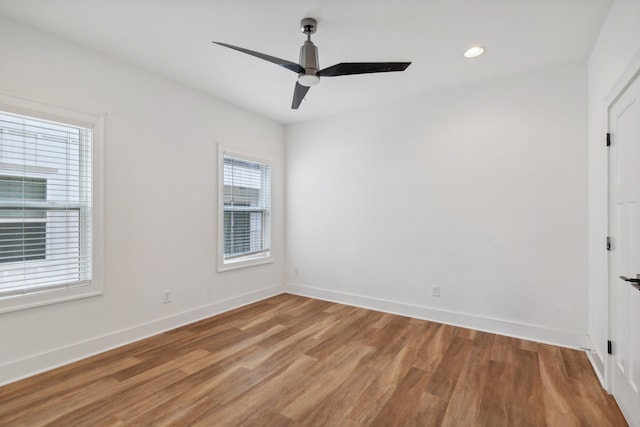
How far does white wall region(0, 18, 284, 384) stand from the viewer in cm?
238

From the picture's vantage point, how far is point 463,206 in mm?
3447

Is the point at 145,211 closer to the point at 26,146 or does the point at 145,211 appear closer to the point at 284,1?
the point at 26,146

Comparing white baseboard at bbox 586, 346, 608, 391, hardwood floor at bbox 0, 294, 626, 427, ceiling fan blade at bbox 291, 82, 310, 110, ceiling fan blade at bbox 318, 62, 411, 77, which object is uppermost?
ceiling fan blade at bbox 318, 62, 411, 77

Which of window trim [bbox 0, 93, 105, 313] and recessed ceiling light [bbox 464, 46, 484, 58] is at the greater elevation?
recessed ceiling light [bbox 464, 46, 484, 58]

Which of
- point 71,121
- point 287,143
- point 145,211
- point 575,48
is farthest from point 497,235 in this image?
point 71,121

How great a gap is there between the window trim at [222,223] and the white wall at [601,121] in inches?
148

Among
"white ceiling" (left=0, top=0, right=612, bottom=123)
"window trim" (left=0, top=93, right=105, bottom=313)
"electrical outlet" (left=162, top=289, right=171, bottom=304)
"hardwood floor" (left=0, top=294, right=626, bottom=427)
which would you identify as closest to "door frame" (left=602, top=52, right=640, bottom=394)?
"hardwood floor" (left=0, top=294, right=626, bottom=427)

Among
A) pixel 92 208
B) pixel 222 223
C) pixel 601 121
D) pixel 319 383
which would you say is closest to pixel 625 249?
pixel 601 121

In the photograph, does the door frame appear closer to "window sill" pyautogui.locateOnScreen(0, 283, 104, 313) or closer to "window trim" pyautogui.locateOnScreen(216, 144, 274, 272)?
"window trim" pyautogui.locateOnScreen(216, 144, 274, 272)

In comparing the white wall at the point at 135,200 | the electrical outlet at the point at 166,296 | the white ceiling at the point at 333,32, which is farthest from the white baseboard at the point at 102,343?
the white ceiling at the point at 333,32

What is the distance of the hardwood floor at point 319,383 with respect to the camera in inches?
75.2

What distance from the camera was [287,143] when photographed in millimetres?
4922

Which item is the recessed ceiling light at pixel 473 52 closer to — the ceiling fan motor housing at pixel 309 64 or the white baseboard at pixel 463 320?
the ceiling fan motor housing at pixel 309 64

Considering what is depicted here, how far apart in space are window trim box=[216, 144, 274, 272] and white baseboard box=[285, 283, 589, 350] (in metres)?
0.85
